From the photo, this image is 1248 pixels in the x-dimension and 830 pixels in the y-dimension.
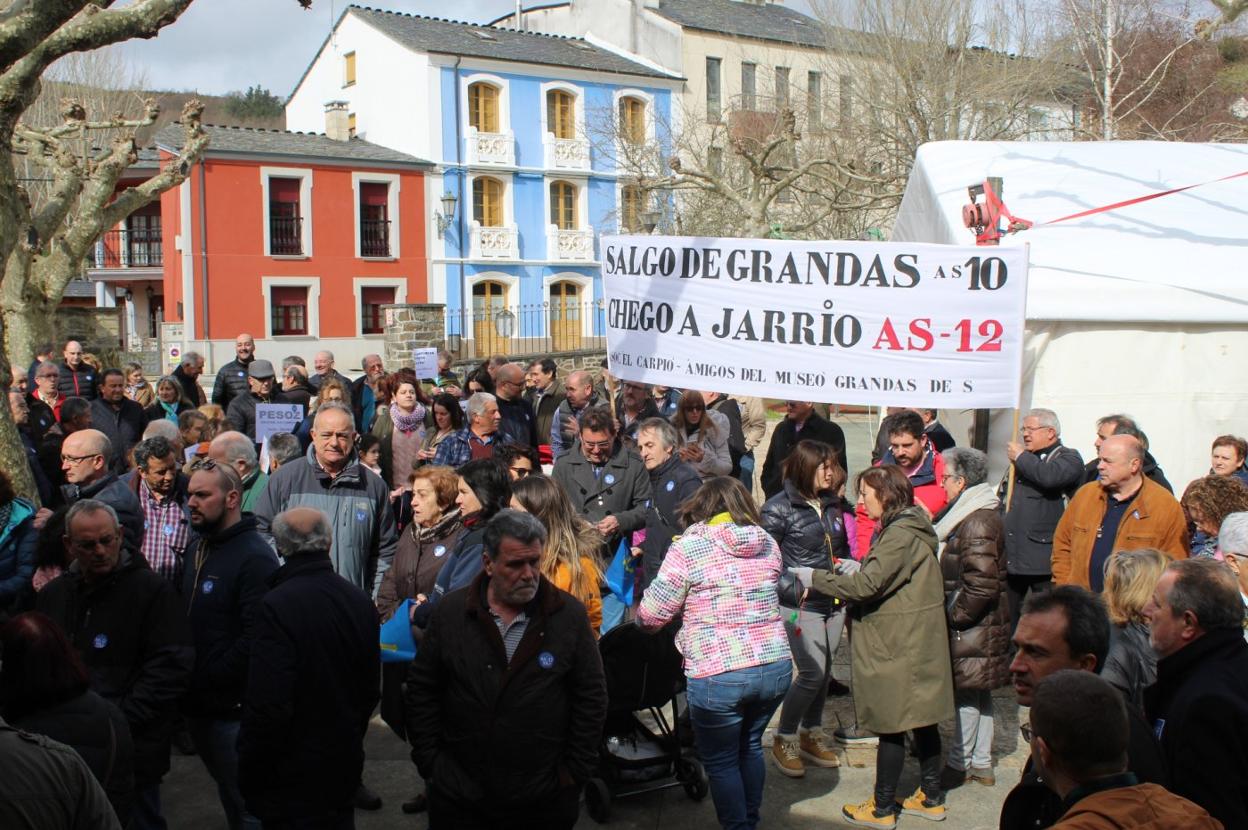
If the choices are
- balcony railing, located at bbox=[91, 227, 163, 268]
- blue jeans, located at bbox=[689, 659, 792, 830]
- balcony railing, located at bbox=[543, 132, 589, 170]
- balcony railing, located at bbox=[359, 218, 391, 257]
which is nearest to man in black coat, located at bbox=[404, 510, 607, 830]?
blue jeans, located at bbox=[689, 659, 792, 830]

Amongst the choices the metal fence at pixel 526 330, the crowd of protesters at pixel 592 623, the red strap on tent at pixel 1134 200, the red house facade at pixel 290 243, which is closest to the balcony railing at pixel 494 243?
the metal fence at pixel 526 330

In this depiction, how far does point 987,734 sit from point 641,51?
38410 millimetres

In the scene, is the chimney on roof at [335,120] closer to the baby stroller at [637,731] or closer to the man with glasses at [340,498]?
the man with glasses at [340,498]

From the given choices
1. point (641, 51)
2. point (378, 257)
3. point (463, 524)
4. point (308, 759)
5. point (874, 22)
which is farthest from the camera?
point (641, 51)

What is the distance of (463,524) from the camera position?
497 cm

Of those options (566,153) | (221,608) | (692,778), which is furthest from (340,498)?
(566,153)

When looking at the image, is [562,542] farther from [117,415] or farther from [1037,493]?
[117,415]

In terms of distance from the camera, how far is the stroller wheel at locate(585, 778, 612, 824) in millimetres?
5215

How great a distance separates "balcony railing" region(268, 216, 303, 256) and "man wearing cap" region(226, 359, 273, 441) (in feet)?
85.7

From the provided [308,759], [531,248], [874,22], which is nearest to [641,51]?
[531,248]

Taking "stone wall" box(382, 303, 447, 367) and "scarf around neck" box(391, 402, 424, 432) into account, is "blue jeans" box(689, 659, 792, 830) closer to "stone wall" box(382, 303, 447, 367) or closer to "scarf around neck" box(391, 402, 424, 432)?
"scarf around neck" box(391, 402, 424, 432)

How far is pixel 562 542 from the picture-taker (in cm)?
466

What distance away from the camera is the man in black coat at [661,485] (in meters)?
6.14

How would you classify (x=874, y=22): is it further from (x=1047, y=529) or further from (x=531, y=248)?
(x=1047, y=529)
